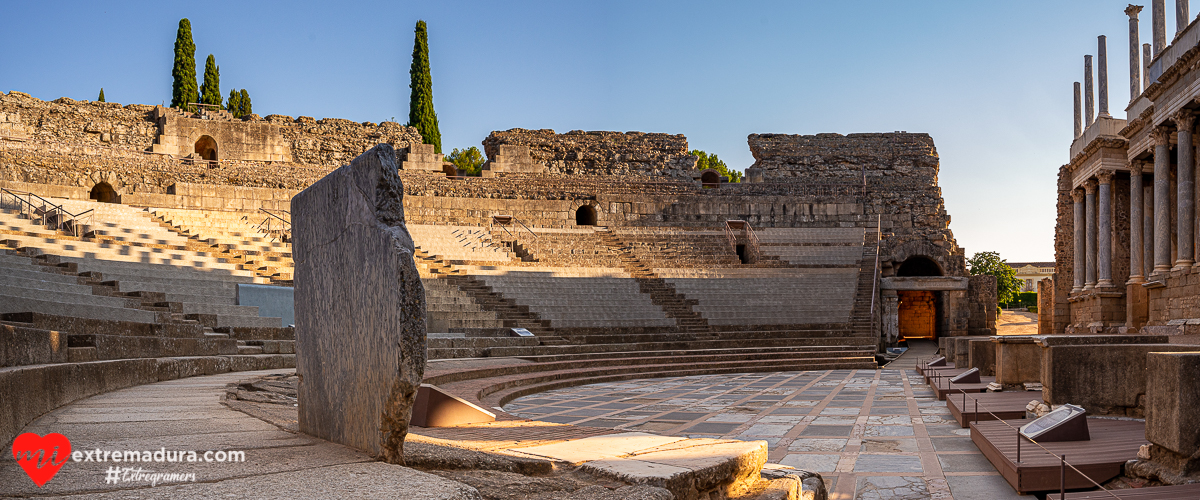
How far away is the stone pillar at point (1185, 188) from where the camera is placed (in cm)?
1471

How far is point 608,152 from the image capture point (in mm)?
32469

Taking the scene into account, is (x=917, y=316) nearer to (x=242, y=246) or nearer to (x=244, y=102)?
(x=242, y=246)

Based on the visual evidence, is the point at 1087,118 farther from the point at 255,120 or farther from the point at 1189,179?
the point at 255,120

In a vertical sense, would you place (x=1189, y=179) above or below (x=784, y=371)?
above

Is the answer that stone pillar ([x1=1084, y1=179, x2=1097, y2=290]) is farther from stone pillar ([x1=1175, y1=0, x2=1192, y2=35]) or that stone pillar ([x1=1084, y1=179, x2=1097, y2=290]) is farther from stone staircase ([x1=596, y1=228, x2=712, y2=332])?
stone staircase ([x1=596, y1=228, x2=712, y2=332])

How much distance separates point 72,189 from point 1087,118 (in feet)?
94.1

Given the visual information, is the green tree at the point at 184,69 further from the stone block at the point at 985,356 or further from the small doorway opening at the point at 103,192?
the stone block at the point at 985,356

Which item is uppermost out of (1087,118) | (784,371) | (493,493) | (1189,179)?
(1087,118)

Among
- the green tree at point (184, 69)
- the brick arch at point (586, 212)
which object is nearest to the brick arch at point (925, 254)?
the brick arch at point (586, 212)

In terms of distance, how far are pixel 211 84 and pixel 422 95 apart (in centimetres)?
1066

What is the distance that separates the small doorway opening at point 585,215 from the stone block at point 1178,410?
24375 mm

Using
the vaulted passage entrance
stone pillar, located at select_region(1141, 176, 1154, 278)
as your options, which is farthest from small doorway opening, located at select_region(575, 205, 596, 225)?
stone pillar, located at select_region(1141, 176, 1154, 278)

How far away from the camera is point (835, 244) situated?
86.9ft

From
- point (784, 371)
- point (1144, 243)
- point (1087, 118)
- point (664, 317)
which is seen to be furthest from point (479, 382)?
point (1087, 118)
